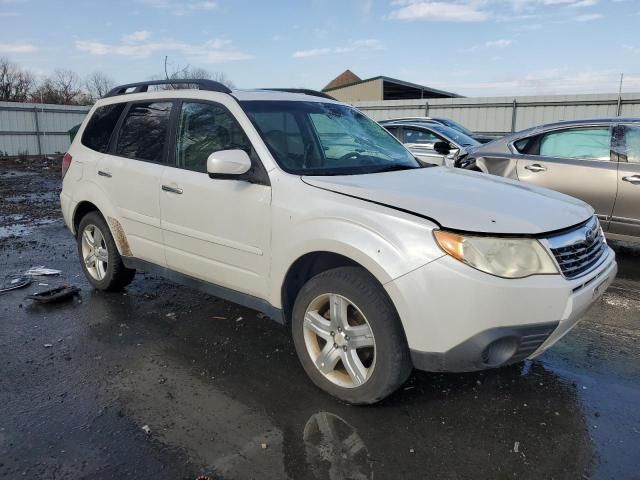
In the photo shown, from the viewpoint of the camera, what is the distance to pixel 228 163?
3412 mm

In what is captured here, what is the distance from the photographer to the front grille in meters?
2.88

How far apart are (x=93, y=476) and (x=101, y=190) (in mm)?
2895

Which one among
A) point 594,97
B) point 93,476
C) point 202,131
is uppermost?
point 594,97

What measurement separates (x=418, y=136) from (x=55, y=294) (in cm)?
828

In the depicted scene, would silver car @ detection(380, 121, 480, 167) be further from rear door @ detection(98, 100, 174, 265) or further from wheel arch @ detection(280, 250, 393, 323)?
wheel arch @ detection(280, 250, 393, 323)

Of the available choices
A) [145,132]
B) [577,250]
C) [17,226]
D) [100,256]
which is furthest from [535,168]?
[17,226]

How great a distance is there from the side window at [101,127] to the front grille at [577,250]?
12.8 feet

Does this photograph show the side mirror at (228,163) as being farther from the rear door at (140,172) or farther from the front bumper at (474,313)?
the front bumper at (474,313)

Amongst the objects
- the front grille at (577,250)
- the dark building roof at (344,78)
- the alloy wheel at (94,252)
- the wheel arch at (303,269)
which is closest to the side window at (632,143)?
the front grille at (577,250)

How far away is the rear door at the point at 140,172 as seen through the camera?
435 centimetres

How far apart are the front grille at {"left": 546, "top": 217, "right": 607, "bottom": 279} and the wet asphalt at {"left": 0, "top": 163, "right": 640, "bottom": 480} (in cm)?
86

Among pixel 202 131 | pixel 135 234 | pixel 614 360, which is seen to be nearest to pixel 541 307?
pixel 614 360

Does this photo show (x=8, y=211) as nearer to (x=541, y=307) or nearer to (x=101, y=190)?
(x=101, y=190)

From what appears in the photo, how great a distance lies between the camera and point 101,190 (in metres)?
4.88
